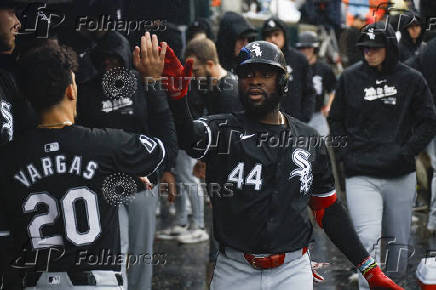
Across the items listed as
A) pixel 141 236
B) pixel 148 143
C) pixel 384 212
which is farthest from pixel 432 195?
pixel 148 143

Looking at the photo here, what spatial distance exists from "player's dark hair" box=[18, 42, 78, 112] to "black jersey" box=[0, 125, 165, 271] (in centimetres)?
17

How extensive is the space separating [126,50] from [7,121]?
2.07m

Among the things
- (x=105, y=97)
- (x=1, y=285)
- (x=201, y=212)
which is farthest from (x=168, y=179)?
(x=201, y=212)

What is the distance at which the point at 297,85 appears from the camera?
26.6 feet

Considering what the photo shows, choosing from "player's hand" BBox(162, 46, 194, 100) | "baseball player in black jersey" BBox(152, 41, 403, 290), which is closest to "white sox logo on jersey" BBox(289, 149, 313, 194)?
"baseball player in black jersey" BBox(152, 41, 403, 290)

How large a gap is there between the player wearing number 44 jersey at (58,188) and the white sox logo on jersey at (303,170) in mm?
943

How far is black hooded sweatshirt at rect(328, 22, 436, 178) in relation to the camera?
5973mm

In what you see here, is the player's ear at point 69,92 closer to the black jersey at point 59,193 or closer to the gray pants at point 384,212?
the black jersey at point 59,193

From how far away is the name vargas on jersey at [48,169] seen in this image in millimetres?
3480

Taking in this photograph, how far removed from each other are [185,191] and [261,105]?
178 inches

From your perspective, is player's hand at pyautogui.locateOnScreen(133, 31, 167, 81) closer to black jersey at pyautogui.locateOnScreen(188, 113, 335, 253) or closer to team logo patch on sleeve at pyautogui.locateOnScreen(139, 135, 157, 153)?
team logo patch on sleeve at pyautogui.locateOnScreen(139, 135, 157, 153)

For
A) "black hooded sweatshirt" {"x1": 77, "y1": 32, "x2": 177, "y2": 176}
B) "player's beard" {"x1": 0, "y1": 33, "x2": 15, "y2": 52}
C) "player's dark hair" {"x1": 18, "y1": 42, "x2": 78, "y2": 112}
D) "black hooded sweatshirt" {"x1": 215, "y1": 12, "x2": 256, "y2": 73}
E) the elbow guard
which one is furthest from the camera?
"black hooded sweatshirt" {"x1": 215, "y1": 12, "x2": 256, "y2": 73}

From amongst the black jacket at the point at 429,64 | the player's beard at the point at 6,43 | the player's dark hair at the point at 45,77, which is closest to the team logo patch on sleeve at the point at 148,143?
the player's dark hair at the point at 45,77

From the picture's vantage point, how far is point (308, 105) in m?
8.30
